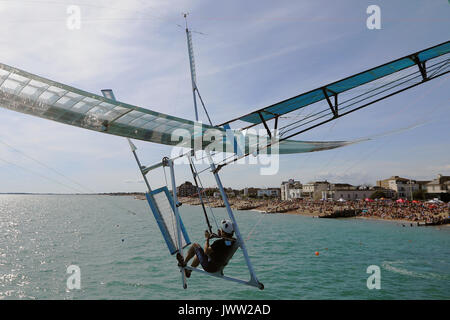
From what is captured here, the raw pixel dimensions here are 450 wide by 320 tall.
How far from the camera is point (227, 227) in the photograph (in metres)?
7.88

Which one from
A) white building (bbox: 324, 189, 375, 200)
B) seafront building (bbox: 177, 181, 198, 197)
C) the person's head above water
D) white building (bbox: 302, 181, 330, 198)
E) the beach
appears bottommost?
the beach

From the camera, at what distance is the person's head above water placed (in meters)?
7.80

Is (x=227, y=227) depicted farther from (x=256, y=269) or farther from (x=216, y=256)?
(x=256, y=269)

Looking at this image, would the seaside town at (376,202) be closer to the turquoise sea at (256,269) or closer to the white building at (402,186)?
the white building at (402,186)

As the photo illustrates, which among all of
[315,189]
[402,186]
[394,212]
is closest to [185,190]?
[394,212]

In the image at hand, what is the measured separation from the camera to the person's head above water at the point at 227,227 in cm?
780

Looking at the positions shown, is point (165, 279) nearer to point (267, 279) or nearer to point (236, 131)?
point (267, 279)

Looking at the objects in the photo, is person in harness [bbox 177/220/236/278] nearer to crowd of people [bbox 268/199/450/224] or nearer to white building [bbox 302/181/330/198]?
crowd of people [bbox 268/199/450/224]

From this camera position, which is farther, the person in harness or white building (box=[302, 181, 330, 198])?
white building (box=[302, 181, 330, 198])

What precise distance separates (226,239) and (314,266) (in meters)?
22.2

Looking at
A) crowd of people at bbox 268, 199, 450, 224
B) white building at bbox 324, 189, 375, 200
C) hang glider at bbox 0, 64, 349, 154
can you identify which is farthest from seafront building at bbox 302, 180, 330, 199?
hang glider at bbox 0, 64, 349, 154

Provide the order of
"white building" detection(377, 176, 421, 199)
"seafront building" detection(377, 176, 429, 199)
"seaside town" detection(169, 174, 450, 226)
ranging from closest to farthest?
"seaside town" detection(169, 174, 450, 226) < "seafront building" detection(377, 176, 429, 199) < "white building" detection(377, 176, 421, 199)

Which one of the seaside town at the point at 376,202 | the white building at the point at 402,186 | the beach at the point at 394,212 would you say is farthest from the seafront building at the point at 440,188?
the beach at the point at 394,212
